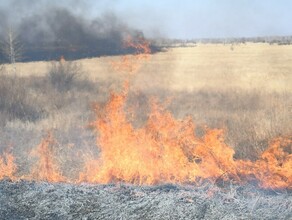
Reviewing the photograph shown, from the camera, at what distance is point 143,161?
669cm

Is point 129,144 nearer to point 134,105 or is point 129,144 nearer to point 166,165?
point 166,165

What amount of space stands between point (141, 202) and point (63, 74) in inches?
718

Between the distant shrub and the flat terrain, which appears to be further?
the flat terrain

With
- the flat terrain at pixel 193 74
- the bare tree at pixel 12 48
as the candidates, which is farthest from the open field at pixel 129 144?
the bare tree at pixel 12 48

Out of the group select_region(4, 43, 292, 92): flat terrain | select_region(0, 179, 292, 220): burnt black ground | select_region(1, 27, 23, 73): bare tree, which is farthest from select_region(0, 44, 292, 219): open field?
select_region(1, 27, 23, 73): bare tree

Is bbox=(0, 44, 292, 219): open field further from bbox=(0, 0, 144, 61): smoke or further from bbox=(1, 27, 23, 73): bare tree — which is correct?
bbox=(1, 27, 23, 73): bare tree

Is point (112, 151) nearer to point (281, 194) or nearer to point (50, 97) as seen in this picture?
point (281, 194)

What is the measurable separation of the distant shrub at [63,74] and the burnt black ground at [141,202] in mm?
17133

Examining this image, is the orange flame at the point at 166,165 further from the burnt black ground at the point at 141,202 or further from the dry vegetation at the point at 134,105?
the dry vegetation at the point at 134,105

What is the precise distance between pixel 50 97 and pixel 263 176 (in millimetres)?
13281

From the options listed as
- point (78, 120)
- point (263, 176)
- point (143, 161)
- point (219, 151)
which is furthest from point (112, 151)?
point (78, 120)

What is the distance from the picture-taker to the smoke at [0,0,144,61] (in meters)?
8.31

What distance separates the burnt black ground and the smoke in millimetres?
→ 2298

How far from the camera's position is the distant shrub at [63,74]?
74.3 feet
